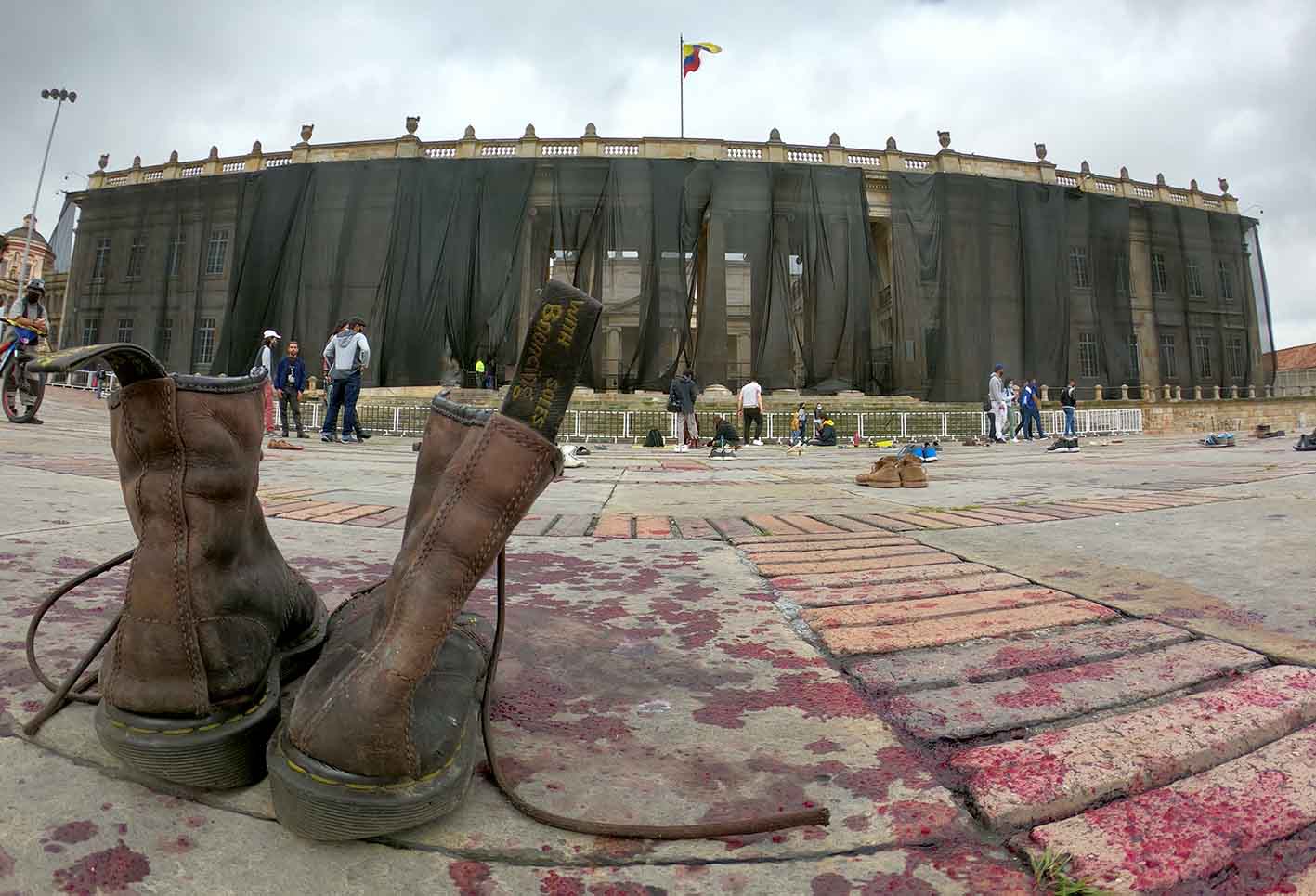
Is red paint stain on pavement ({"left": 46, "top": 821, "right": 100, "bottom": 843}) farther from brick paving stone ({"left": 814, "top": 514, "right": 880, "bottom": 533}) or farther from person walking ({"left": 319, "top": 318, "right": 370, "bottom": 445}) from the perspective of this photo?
person walking ({"left": 319, "top": 318, "right": 370, "bottom": 445})

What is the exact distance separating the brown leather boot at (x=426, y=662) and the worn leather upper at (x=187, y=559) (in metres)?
0.12

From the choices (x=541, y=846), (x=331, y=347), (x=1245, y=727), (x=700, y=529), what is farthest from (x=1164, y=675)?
(x=331, y=347)

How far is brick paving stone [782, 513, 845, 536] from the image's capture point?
2.25 m

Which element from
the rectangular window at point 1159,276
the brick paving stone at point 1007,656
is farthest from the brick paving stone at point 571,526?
Answer: the rectangular window at point 1159,276

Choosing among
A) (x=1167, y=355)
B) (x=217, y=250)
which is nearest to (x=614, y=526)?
(x=217, y=250)

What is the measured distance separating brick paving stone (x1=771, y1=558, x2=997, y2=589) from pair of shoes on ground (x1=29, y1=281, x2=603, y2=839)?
0.91 meters

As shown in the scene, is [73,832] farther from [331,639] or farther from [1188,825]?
[1188,825]

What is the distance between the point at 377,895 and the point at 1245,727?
0.94 metres

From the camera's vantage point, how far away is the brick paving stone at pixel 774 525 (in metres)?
2.24

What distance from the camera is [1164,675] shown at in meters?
0.89

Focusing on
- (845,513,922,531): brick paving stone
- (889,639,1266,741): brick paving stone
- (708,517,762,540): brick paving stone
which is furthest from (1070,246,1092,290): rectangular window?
(889,639,1266,741): brick paving stone

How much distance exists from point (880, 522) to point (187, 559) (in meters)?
2.30

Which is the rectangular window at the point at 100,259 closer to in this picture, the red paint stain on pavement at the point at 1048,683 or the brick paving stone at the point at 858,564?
the brick paving stone at the point at 858,564

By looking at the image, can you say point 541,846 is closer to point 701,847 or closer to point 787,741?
point 701,847
